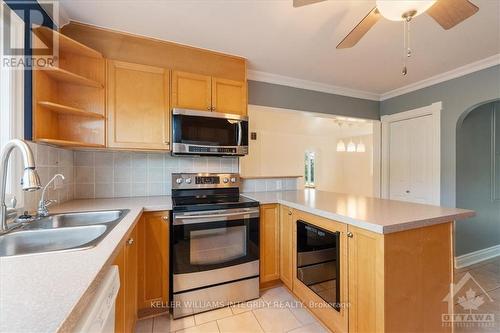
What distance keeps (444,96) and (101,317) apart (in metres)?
3.65

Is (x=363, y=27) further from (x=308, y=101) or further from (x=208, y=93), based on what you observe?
(x=308, y=101)

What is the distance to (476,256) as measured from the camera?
2812 mm

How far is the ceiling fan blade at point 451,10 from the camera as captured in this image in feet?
3.78

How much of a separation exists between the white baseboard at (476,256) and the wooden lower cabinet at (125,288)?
3.47m

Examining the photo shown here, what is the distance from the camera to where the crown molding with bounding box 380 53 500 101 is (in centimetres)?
224

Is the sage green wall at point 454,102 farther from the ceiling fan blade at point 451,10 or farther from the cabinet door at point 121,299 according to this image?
the cabinet door at point 121,299

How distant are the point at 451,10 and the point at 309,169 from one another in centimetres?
545

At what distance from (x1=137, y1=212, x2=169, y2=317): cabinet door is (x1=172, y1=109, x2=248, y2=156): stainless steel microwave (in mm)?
627

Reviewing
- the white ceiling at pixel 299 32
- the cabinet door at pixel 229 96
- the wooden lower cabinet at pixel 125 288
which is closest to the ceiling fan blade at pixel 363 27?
the white ceiling at pixel 299 32

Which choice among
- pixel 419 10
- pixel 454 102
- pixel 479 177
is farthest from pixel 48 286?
pixel 479 177

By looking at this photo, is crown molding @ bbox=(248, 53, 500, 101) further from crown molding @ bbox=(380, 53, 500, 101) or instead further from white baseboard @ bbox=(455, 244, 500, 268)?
white baseboard @ bbox=(455, 244, 500, 268)

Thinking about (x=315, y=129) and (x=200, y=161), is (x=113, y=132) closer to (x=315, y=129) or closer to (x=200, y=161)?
(x=200, y=161)

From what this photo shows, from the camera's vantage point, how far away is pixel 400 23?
5.65 feet

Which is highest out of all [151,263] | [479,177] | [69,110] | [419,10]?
[419,10]
